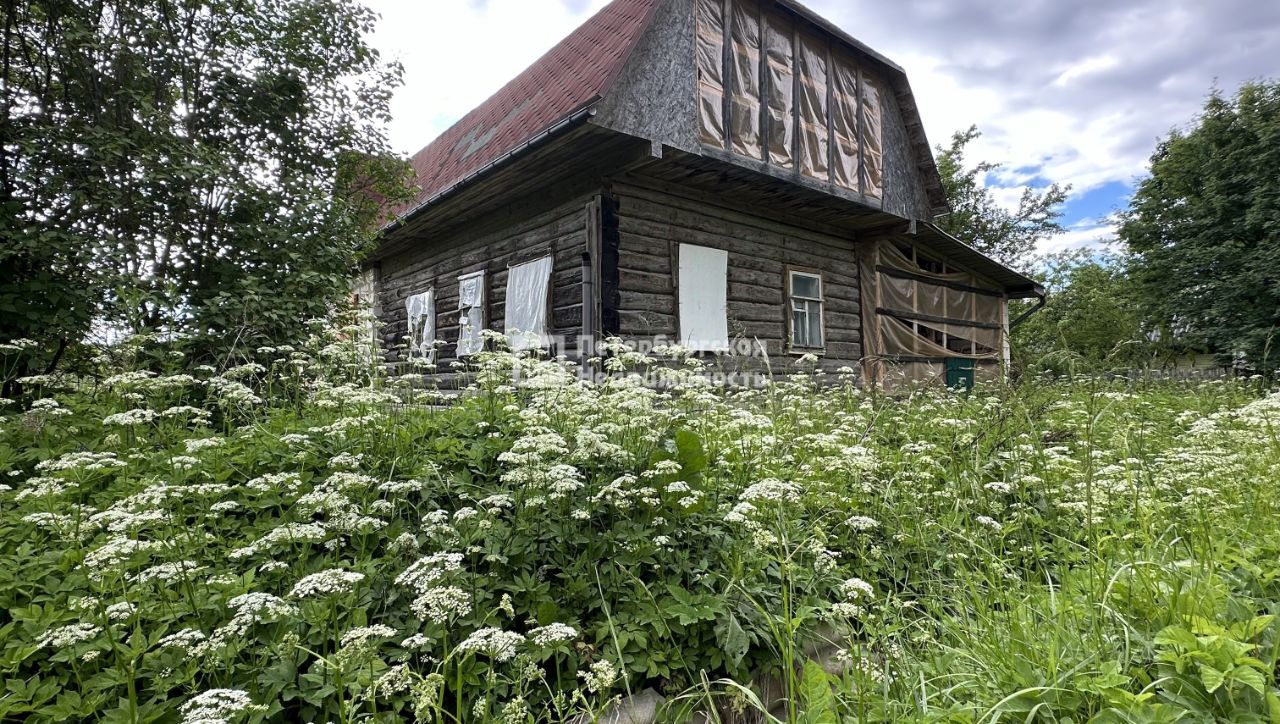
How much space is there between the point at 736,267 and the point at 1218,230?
683 inches

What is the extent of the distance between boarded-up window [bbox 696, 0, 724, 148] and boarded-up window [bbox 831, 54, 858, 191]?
248 centimetres

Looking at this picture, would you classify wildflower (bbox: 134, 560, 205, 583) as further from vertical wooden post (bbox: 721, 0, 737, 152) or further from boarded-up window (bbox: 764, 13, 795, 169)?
boarded-up window (bbox: 764, 13, 795, 169)

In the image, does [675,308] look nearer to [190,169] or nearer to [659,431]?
[659,431]

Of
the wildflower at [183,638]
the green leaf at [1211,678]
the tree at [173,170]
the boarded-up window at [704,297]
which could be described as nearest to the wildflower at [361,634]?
the wildflower at [183,638]

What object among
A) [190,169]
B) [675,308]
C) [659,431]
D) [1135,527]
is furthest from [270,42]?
[1135,527]

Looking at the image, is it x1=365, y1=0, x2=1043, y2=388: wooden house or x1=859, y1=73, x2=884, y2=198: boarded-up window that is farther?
x1=859, y1=73, x2=884, y2=198: boarded-up window

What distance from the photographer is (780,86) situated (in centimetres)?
787

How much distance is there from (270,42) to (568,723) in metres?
6.78

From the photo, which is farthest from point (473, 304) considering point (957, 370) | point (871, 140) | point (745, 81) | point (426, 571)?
point (957, 370)

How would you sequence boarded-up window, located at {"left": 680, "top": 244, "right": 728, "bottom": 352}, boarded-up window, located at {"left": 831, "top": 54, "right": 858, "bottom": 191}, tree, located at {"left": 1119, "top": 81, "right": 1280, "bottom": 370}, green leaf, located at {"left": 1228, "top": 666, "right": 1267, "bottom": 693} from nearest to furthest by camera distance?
green leaf, located at {"left": 1228, "top": 666, "right": 1267, "bottom": 693} → boarded-up window, located at {"left": 680, "top": 244, "right": 728, "bottom": 352} → boarded-up window, located at {"left": 831, "top": 54, "right": 858, "bottom": 191} → tree, located at {"left": 1119, "top": 81, "right": 1280, "bottom": 370}

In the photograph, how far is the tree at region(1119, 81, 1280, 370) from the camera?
13.8 m

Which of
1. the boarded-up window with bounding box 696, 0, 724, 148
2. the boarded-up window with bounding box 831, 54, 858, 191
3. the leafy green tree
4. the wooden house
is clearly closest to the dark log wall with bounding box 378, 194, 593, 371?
the wooden house

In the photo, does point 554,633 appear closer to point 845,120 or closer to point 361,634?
point 361,634

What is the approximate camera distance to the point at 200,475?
259 centimetres
